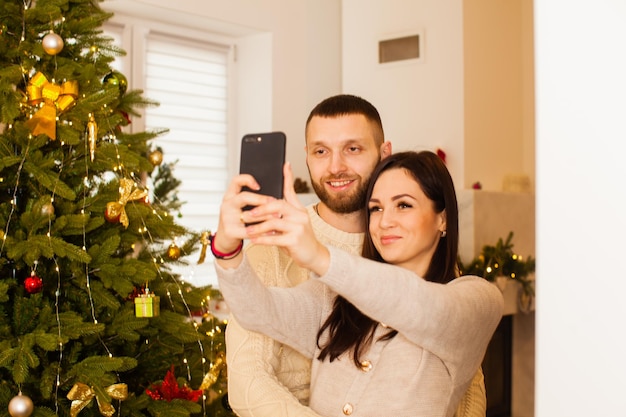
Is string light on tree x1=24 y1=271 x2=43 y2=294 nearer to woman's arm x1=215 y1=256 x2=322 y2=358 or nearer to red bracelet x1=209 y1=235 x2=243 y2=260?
woman's arm x1=215 y1=256 x2=322 y2=358

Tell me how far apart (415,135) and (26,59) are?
9.47 feet

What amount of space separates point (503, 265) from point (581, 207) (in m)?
3.67

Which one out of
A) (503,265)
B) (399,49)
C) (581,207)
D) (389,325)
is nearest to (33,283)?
(389,325)

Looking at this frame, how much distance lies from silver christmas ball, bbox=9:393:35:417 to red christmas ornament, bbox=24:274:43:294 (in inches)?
12.2

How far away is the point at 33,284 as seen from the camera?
6.91 ft

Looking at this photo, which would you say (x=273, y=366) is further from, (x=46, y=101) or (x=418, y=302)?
(x=46, y=101)

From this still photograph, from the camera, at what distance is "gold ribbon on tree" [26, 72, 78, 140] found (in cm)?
216

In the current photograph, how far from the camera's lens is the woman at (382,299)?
121 cm

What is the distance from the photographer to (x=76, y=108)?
7.35 ft

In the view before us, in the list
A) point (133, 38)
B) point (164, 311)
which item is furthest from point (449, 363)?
point (133, 38)

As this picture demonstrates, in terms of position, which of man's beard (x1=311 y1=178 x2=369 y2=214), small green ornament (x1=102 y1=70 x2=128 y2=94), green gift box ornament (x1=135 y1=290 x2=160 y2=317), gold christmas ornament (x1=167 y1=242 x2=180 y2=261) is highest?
small green ornament (x1=102 y1=70 x2=128 y2=94)

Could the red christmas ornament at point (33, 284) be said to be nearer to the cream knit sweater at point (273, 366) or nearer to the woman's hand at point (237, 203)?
the cream knit sweater at point (273, 366)

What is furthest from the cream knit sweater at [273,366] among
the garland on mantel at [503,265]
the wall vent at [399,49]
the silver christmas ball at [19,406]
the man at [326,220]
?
the wall vent at [399,49]

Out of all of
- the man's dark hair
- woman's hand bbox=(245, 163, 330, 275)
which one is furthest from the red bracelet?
the man's dark hair
